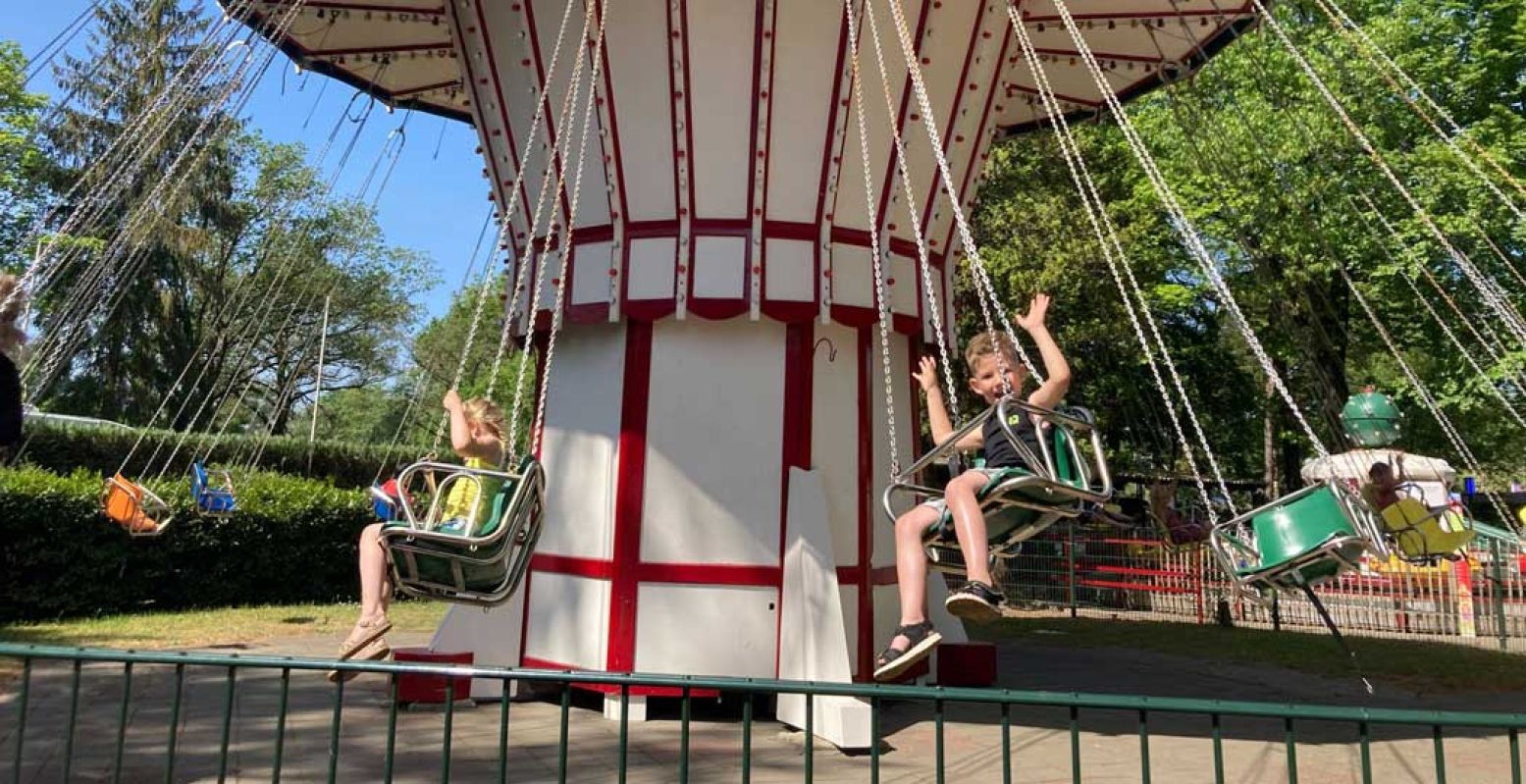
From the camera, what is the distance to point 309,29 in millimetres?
10312

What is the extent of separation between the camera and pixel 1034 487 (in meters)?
4.84

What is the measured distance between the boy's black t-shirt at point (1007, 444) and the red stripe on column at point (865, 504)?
3.35 meters

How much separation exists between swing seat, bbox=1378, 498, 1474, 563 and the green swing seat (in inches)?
239

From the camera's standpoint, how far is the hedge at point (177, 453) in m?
19.2

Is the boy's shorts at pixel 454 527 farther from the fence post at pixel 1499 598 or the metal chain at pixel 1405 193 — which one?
the fence post at pixel 1499 598

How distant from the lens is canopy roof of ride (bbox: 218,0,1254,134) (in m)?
9.64

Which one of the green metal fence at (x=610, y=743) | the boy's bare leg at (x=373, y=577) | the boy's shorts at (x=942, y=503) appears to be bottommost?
the green metal fence at (x=610, y=743)

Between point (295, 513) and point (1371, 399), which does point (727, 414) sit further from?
point (295, 513)

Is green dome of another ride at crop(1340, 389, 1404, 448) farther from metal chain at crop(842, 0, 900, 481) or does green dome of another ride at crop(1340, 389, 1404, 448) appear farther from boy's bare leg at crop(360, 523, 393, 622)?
boy's bare leg at crop(360, 523, 393, 622)

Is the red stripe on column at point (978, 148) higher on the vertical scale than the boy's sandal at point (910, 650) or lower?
higher

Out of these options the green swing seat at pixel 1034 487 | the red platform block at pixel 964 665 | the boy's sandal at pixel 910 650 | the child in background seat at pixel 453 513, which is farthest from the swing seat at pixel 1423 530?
the child in background seat at pixel 453 513

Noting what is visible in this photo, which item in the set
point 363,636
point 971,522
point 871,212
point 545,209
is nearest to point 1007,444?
point 971,522

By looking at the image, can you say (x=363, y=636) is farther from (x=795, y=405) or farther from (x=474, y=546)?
(x=795, y=405)

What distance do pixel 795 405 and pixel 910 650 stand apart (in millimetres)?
3877
